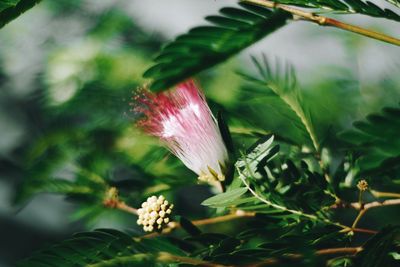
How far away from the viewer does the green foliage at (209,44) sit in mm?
294

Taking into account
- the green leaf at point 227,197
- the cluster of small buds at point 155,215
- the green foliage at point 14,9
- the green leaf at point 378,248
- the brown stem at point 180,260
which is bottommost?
the green leaf at point 378,248

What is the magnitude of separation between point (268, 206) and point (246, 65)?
86 centimetres

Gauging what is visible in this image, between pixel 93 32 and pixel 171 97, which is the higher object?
pixel 93 32

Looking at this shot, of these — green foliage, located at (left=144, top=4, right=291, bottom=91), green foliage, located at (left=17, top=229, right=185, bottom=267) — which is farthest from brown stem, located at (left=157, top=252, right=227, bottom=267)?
green foliage, located at (left=144, top=4, right=291, bottom=91)

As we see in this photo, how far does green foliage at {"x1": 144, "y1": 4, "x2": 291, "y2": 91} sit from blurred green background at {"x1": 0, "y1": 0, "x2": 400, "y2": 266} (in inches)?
8.9

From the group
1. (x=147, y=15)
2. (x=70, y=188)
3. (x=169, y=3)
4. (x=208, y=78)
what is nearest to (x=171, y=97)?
(x=70, y=188)

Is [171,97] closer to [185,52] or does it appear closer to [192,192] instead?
[185,52]

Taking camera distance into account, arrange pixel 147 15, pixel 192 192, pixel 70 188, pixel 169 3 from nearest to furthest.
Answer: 1. pixel 70 188
2. pixel 192 192
3. pixel 147 15
4. pixel 169 3

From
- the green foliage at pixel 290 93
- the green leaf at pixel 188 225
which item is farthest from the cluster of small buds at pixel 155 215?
the green foliage at pixel 290 93

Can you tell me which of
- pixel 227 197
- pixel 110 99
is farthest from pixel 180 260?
pixel 110 99

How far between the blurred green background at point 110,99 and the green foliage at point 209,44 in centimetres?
23

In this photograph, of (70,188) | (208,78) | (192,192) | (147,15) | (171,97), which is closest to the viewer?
(171,97)

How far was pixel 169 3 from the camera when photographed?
1759 mm

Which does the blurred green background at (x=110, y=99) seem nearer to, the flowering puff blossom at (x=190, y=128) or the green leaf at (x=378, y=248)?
the flowering puff blossom at (x=190, y=128)
